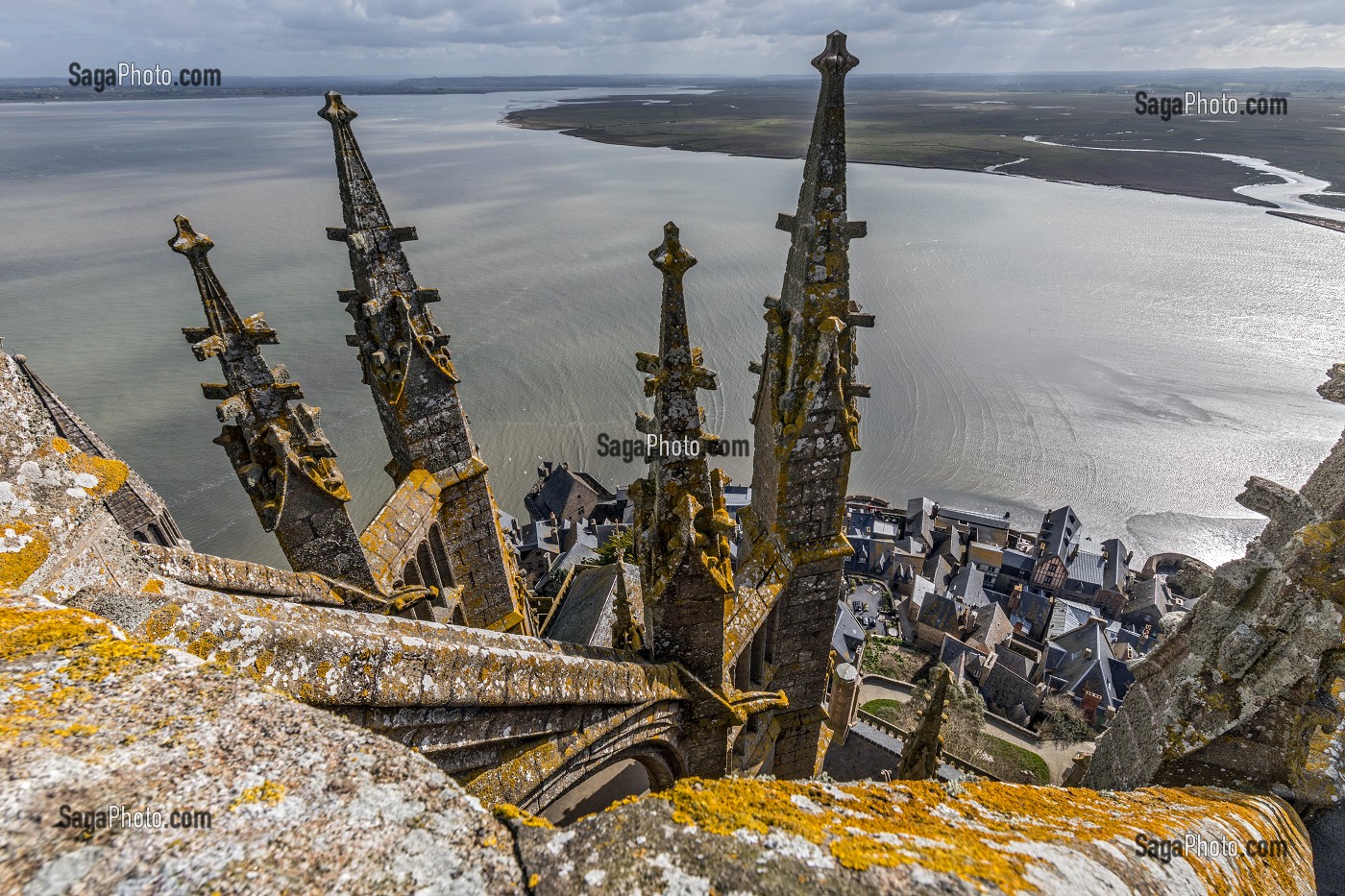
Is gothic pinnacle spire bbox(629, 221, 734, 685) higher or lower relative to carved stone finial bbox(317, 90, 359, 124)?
lower

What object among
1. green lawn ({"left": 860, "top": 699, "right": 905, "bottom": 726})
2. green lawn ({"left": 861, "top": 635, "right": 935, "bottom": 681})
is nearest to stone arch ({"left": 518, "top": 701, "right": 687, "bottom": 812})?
green lawn ({"left": 860, "top": 699, "right": 905, "bottom": 726})

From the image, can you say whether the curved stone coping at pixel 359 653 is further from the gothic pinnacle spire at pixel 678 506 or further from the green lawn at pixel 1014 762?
the green lawn at pixel 1014 762

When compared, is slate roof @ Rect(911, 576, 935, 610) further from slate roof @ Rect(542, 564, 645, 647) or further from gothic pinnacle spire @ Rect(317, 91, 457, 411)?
gothic pinnacle spire @ Rect(317, 91, 457, 411)

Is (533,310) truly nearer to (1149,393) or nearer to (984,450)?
(984,450)

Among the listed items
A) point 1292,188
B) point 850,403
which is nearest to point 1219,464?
point 850,403

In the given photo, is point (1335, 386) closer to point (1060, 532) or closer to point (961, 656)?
point (961, 656)

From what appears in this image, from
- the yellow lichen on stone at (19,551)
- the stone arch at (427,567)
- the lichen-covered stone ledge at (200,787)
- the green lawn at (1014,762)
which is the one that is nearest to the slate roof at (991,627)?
the green lawn at (1014,762)
